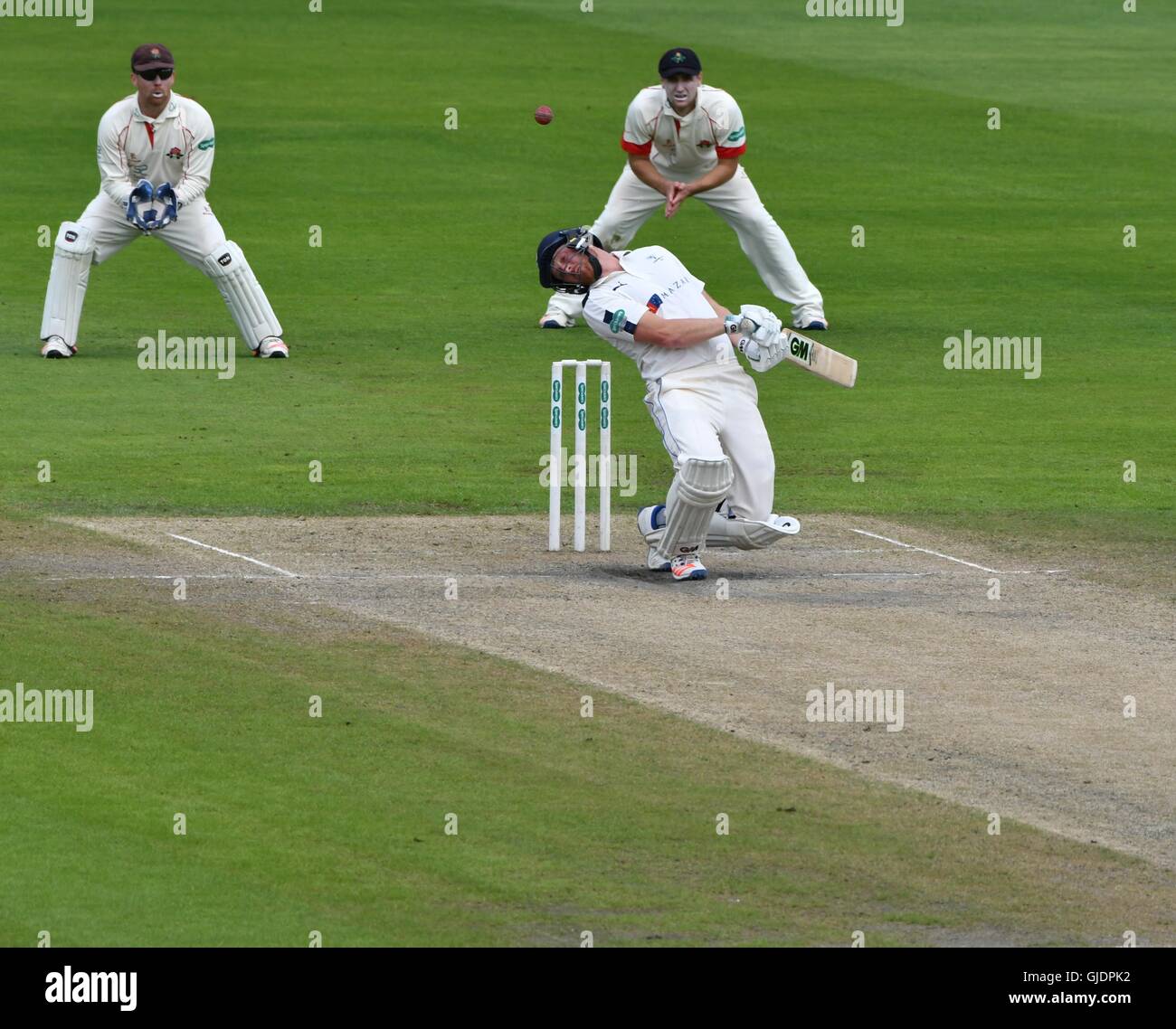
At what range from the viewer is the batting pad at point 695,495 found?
44.7ft

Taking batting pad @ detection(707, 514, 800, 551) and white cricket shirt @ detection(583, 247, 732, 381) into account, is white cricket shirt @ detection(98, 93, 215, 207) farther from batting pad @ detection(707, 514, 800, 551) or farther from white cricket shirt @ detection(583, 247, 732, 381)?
batting pad @ detection(707, 514, 800, 551)

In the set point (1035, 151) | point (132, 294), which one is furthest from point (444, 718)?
point (1035, 151)

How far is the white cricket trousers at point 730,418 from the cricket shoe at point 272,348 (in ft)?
25.9

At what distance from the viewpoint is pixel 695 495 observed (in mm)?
13609

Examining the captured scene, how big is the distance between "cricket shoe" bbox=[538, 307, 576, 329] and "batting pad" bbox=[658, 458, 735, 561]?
31.9ft

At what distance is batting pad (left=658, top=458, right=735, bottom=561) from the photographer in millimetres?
13617

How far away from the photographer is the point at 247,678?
11.7m

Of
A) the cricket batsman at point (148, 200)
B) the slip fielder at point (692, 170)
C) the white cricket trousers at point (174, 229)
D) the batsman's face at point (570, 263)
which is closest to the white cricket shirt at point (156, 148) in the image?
the cricket batsman at point (148, 200)

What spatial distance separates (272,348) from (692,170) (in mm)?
3764

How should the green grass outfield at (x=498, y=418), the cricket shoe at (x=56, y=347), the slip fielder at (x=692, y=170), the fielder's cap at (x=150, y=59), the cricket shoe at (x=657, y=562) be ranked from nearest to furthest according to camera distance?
the green grass outfield at (x=498, y=418) → the cricket shoe at (x=657, y=562) → the fielder's cap at (x=150, y=59) → the slip fielder at (x=692, y=170) → the cricket shoe at (x=56, y=347)

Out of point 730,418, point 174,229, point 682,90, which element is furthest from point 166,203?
point 730,418

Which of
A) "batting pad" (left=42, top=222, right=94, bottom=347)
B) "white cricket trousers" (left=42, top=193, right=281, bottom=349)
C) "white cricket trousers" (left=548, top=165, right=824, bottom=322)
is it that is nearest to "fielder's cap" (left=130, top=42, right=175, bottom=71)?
"white cricket trousers" (left=42, top=193, right=281, bottom=349)

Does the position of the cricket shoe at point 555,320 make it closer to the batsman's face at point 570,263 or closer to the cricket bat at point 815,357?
the batsman's face at point 570,263

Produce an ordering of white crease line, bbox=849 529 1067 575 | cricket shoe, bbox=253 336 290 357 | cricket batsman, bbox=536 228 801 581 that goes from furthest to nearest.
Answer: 1. cricket shoe, bbox=253 336 290 357
2. white crease line, bbox=849 529 1067 575
3. cricket batsman, bbox=536 228 801 581
